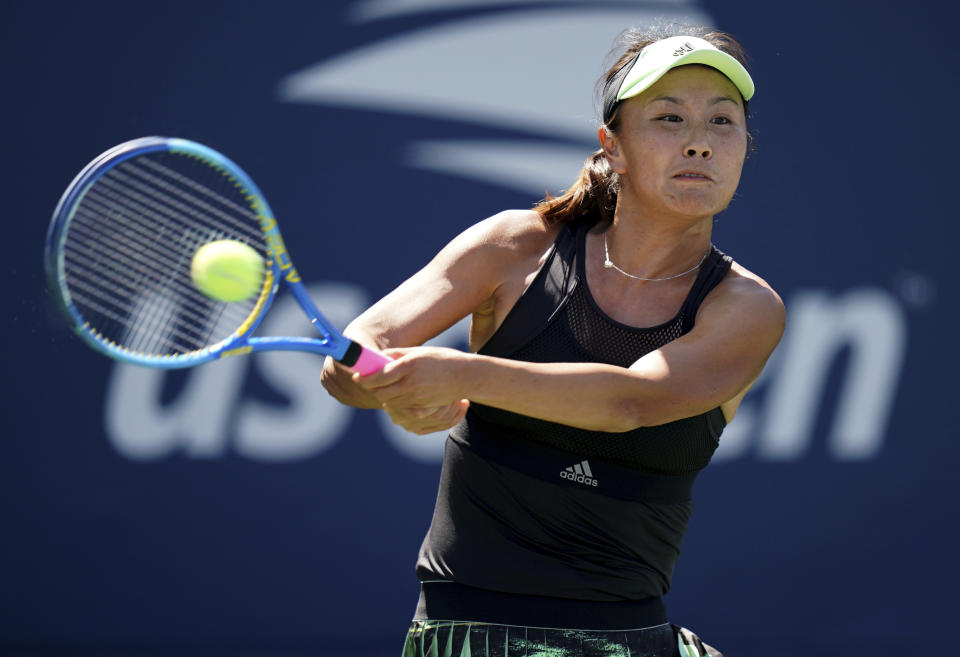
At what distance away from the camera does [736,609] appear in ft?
14.2

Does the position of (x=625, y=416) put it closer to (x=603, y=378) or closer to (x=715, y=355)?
(x=603, y=378)

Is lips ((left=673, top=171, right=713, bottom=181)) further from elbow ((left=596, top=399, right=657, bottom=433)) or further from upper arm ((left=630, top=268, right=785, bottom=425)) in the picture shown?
elbow ((left=596, top=399, right=657, bottom=433))

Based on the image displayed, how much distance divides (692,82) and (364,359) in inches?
32.3

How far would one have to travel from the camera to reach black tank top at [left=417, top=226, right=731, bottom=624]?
2131 millimetres

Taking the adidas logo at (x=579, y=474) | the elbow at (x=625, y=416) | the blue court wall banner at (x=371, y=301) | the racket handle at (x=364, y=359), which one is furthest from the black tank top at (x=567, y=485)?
the blue court wall banner at (x=371, y=301)

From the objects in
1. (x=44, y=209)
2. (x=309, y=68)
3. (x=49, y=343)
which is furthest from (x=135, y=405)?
(x=309, y=68)

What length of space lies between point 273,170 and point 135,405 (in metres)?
0.97

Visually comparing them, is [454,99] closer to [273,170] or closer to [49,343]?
[273,170]

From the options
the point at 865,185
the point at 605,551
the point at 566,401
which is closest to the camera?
the point at 566,401

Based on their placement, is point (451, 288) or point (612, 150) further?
point (612, 150)

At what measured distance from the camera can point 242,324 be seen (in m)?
2.13

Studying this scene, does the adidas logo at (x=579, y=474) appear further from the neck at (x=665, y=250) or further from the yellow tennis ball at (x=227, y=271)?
the yellow tennis ball at (x=227, y=271)

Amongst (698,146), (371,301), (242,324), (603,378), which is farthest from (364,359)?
(371,301)

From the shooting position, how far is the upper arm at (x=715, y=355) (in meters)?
2.04
